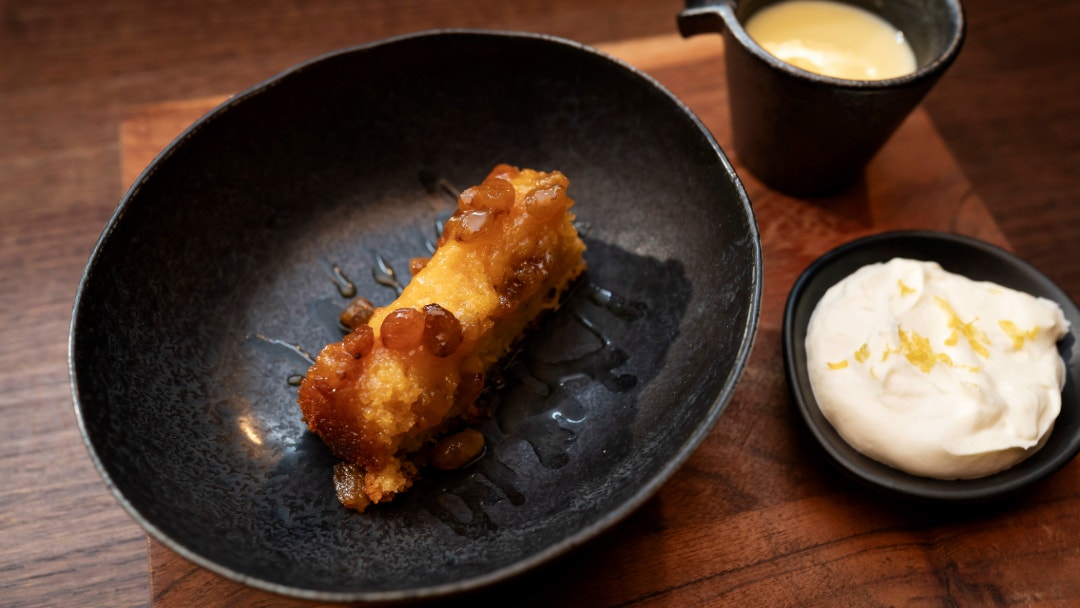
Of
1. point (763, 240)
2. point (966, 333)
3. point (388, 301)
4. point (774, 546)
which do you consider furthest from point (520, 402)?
point (966, 333)

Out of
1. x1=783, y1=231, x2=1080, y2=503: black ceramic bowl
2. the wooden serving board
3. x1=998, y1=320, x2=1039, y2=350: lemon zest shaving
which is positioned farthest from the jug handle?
x1=998, y1=320, x2=1039, y2=350: lemon zest shaving

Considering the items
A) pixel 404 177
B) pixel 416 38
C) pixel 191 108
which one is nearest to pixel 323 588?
pixel 404 177

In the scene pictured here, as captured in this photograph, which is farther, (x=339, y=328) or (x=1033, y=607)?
(x=339, y=328)

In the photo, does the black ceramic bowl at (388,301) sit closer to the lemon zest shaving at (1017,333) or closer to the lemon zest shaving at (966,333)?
the lemon zest shaving at (966,333)

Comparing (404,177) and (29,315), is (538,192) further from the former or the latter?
(29,315)

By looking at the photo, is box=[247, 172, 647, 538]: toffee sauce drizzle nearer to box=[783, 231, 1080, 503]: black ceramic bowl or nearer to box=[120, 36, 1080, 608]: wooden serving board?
box=[120, 36, 1080, 608]: wooden serving board

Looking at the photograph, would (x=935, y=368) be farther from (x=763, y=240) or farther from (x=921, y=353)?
(x=763, y=240)
